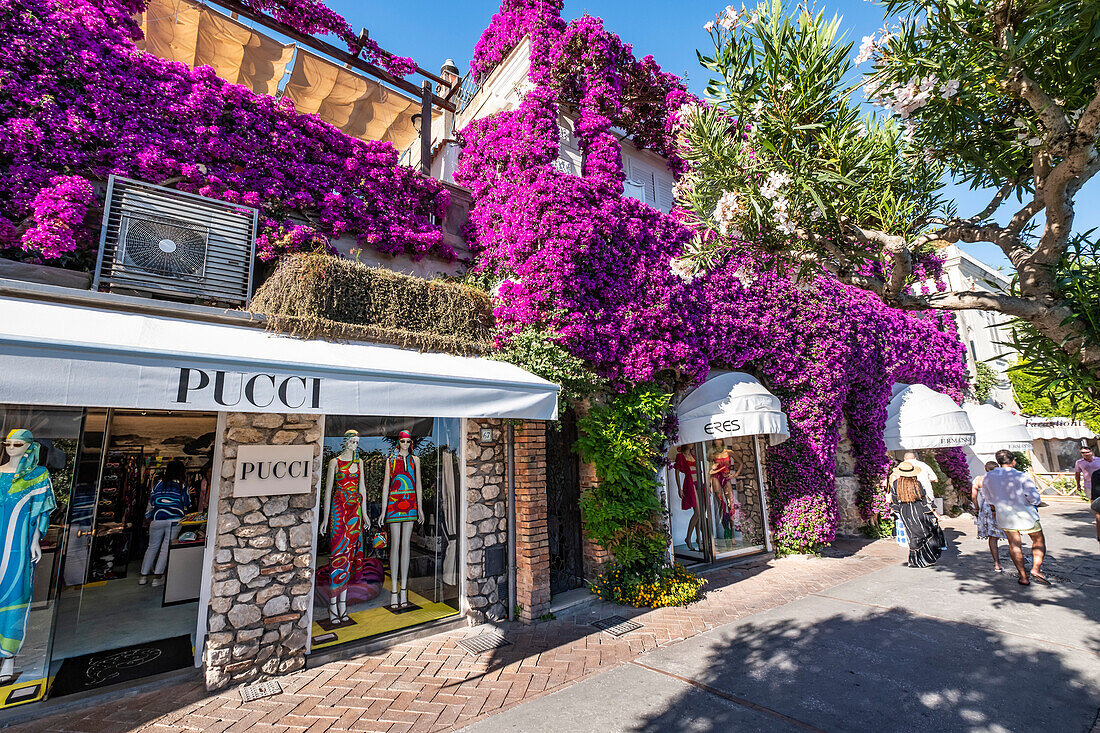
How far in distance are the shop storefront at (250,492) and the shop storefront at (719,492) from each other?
436cm

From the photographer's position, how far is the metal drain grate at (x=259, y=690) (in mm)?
4535

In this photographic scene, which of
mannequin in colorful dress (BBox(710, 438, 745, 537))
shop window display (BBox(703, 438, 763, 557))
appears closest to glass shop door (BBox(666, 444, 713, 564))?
shop window display (BBox(703, 438, 763, 557))

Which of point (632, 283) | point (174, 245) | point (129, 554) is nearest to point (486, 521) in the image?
point (632, 283)

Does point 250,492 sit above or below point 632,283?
below

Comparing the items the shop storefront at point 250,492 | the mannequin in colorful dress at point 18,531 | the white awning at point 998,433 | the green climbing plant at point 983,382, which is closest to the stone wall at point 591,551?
the shop storefront at point 250,492

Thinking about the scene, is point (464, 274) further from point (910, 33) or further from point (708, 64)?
point (910, 33)

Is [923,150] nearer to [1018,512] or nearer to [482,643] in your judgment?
[1018,512]

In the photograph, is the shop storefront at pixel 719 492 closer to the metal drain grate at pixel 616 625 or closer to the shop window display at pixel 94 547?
the metal drain grate at pixel 616 625

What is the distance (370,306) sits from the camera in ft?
20.9

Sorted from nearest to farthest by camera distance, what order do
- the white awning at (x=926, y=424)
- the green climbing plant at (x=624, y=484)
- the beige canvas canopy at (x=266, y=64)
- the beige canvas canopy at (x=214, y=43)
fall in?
1. the green climbing plant at (x=624, y=484)
2. the beige canvas canopy at (x=214, y=43)
3. the beige canvas canopy at (x=266, y=64)
4. the white awning at (x=926, y=424)

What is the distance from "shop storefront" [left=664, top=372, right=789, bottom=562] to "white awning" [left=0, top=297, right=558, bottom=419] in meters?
5.05

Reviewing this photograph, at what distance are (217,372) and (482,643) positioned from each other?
3.89 meters

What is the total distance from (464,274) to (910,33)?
6.65 m

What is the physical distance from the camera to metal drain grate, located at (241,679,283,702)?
454 cm
